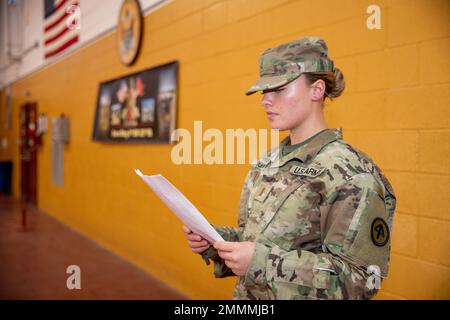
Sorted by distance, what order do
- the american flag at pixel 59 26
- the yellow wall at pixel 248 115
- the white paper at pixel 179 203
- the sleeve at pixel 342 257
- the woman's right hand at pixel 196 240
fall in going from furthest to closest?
1. the american flag at pixel 59 26
2. the yellow wall at pixel 248 115
3. the woman's right hand at pixel 196 240
4. the white paper at pixel 179 203
5. the sleeve at pixel 342 257

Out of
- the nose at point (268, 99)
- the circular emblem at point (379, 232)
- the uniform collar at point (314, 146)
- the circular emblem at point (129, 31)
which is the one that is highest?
the circular emblem at point (129, 31)

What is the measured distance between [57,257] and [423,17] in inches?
124

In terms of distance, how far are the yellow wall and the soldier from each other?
43 cm

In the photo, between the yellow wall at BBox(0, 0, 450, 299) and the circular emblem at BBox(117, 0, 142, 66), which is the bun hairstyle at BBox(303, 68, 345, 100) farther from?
the circular emblem at BBox(117, 0, 142, 66)

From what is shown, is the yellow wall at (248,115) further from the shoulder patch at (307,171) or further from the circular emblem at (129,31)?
the shoulder patch at (307,171)

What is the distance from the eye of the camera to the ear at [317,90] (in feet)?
3.05

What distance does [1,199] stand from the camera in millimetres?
6086

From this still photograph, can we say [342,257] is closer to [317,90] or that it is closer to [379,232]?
[379,232]

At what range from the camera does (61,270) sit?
2.86 metres

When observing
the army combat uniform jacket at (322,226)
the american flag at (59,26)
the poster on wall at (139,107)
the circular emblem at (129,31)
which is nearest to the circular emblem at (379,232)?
the army combat uniform jacket at (322,226)

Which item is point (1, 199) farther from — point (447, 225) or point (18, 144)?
point (447, 225)

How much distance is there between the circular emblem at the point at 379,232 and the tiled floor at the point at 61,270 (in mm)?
1903

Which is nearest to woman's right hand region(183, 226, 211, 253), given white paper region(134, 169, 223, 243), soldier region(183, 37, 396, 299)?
soldier region(183, 37, 396, 299)

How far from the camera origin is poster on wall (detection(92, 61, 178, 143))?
8.20 feet
